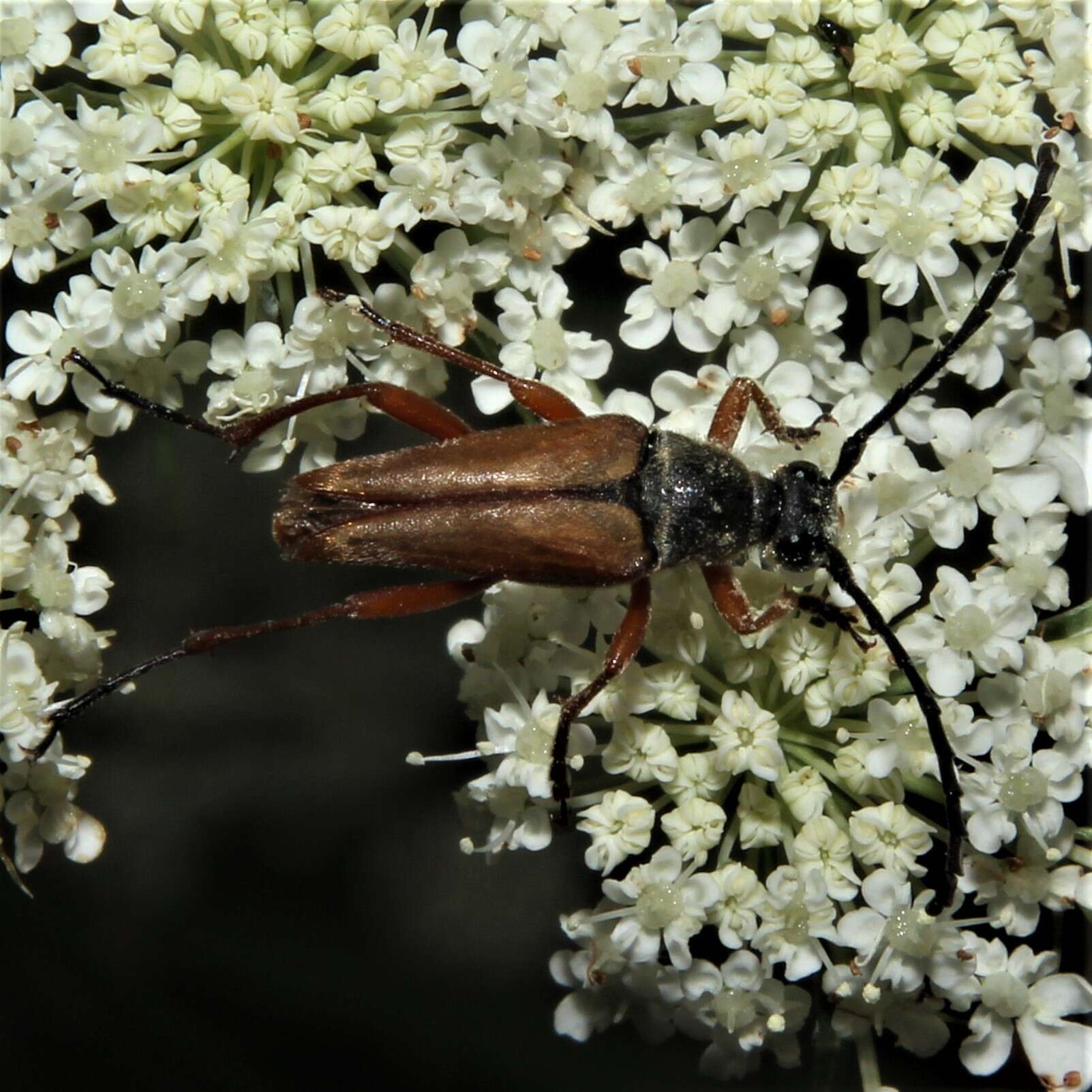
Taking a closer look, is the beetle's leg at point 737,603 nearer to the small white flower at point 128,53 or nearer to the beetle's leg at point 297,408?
the beetle's leg at point 297,408

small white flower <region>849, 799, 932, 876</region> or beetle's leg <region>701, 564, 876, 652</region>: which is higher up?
beetle's leg <region>701, 564, 876, 652</region>

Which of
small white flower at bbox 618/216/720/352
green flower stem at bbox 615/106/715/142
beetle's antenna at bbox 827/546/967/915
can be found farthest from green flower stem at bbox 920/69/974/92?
beetle's antenna at bbox 827/546/967/915

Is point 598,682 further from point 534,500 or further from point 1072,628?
point 1072,628

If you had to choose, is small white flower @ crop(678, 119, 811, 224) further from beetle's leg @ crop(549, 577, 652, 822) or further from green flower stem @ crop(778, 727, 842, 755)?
green flower stem @ crop(778, 727, 842, 755)

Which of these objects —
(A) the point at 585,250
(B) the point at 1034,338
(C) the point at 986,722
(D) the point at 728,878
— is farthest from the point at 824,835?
(A) the point at 585,250

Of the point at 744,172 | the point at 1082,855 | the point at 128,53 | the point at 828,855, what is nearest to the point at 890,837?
the point at 828,855

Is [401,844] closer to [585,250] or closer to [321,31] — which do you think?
[585,250]
